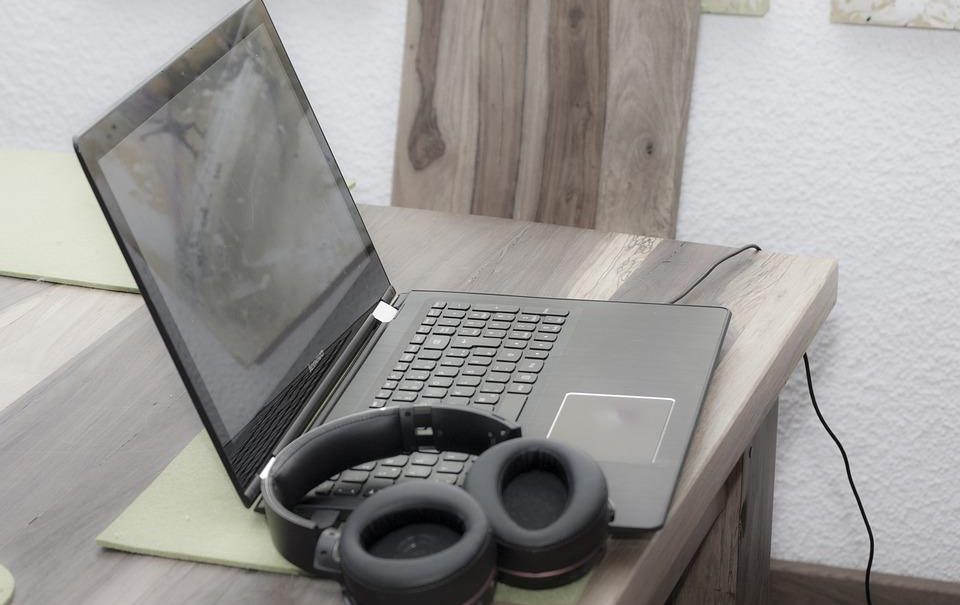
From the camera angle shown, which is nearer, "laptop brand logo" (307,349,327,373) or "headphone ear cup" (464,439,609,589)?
"headphone ear cup" (464,439,609,589)

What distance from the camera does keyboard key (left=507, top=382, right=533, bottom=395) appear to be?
0.81 m

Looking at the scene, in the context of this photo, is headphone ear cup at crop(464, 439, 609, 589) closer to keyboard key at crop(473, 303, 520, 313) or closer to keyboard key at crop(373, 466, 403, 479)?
keyboard key at crop(373, 466, 403, 479)

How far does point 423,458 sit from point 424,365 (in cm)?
13

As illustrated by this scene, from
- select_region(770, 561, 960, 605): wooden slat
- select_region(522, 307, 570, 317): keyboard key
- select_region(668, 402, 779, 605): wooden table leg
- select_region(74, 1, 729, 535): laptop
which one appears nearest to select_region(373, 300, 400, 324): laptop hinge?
select_region(74, 1, 729, 535): laptop

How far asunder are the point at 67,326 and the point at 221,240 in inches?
10.5

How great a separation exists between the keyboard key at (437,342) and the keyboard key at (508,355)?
0.15ft

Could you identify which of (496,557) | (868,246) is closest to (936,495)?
(868,246)

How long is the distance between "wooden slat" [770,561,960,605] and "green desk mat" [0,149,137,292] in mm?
988

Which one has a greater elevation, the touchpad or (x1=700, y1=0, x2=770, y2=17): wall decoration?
(x1=700, y1=0, x2=770, y2=17): wall decoration

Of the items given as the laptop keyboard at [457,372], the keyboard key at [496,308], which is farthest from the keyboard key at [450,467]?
the keyboard key at [496,308]

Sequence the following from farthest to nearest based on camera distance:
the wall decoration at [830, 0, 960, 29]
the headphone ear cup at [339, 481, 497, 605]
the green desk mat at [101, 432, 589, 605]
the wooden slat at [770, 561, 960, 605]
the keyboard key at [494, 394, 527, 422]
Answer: the wooden slat at [770, 561, 960, 605]
the wall decoration at [830, 0, 960, 29]
the keyboard key at [494, 394, 527, 422]
the green desk mat at [101, 432, 589, 605]
the headphone ear cup at [339, 481, 497, 605]

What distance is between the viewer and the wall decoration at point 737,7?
1.31 m

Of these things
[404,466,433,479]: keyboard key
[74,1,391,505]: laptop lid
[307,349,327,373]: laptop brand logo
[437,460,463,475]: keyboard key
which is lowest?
[404,466,433,479]: keyboard key

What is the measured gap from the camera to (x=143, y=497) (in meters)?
0.73
